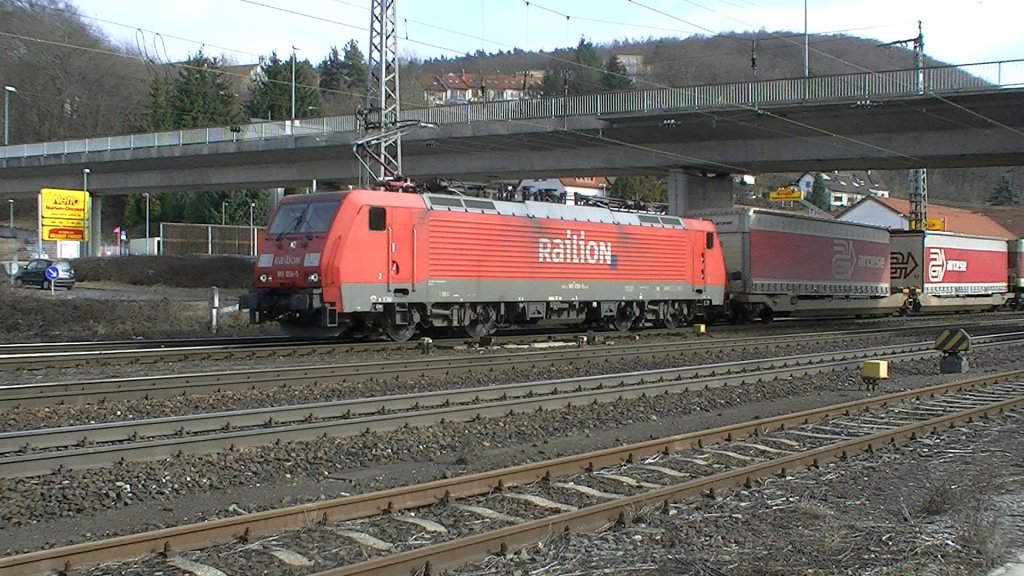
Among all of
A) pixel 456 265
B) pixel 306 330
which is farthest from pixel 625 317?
pixel 306 330

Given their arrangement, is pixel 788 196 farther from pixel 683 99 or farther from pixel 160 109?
pixel 160 109

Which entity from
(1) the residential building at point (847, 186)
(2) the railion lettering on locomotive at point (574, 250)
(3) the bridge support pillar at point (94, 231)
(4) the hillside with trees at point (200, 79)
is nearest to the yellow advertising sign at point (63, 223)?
(4) the hillside with trees at point (200, 79)

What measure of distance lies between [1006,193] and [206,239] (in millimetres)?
86957

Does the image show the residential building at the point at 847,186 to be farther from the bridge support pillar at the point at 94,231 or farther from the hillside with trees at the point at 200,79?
the bridge support pillar at the point at 94,231

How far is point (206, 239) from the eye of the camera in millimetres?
70562

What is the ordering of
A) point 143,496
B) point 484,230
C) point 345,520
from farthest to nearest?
point 484,230 → point 143,496 → point 345,520

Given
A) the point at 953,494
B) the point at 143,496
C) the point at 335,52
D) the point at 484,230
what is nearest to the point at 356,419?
the point at 143,496

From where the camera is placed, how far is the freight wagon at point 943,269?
1549 inches

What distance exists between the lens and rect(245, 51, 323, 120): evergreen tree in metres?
79.8

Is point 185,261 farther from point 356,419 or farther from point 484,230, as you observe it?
point 356,419

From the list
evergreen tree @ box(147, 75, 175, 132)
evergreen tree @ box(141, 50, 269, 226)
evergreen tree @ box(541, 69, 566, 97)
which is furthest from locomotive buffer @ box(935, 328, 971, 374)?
evergreen tree @ box(541, 69, 566, 97)

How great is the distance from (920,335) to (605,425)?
61.9ft

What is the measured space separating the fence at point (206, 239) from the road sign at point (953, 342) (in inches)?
2238

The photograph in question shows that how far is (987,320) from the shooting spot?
1505 inches
